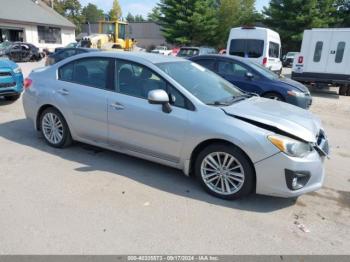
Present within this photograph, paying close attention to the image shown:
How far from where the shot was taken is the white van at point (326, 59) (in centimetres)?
1281

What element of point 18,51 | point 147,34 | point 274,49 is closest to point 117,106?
point 274,49

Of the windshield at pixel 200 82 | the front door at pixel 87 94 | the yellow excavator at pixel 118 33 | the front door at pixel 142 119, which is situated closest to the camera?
the front door at pixel 142 119

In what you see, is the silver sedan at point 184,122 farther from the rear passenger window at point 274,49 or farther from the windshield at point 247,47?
the rear passenger window at point 274,49

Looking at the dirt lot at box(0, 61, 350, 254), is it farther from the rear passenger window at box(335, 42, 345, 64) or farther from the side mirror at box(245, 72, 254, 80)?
the rear passenger window at box(335, 42, 345, 64)

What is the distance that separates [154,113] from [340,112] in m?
7.72

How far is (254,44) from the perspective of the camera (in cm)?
1295

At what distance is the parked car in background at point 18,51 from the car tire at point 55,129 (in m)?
20.2

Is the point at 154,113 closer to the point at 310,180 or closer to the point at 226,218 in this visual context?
the point at 226,218

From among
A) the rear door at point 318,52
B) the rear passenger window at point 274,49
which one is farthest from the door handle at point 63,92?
the rear door at point 318,52

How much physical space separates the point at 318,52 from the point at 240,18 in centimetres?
3290

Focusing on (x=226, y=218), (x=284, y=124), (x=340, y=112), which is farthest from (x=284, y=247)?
(x=340, y=112)

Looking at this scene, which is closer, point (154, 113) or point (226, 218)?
point (226, 218)

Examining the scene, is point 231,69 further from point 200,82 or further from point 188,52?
point 188,52

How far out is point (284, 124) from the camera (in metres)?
3.48
